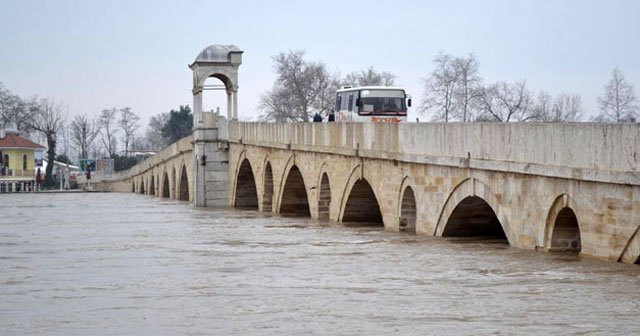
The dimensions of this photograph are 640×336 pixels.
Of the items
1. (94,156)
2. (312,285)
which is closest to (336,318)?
(312,285)

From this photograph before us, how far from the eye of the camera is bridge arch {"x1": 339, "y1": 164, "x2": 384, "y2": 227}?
27.7m

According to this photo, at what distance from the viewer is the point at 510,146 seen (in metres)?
18.6

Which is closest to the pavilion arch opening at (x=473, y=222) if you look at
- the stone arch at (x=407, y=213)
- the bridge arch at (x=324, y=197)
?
the stone arch at (x=407, y=213)

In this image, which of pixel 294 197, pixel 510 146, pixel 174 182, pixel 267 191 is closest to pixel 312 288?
pixel 510 146

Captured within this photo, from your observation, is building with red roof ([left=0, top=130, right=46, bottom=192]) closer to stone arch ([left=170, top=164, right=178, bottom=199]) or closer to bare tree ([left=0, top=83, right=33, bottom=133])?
A: bare tree ([left=0, top=83, right=33, bottom=133])

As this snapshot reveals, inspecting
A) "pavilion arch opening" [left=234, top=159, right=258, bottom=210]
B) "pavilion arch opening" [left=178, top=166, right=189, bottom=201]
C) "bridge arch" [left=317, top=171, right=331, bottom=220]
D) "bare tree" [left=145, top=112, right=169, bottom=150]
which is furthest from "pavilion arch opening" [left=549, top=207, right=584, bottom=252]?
"bare tree" [left=145, top=112, right=169, bottom=150]

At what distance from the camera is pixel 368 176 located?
26109 mm

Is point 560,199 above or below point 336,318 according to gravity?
above

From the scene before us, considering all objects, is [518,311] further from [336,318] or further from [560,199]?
[560,199]

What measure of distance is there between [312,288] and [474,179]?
467 cm

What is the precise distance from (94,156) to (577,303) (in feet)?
397

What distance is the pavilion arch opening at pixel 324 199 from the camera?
99.0ft

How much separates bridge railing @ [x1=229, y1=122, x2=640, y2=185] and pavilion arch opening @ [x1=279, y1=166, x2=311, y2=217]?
20.5 feet

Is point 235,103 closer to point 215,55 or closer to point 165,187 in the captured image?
point 215,55
